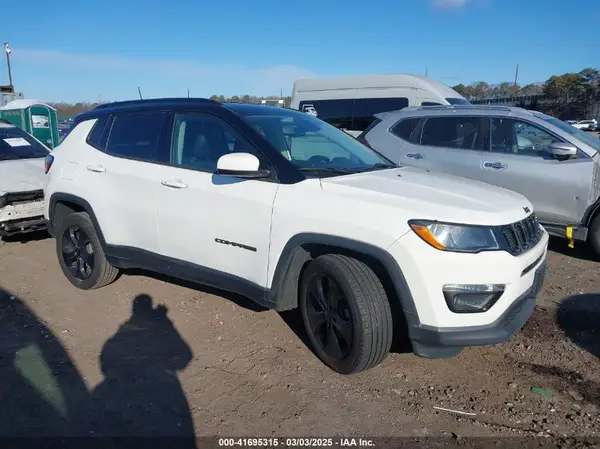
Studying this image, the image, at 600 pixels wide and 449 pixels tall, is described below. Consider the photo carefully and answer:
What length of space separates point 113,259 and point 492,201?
3203mm

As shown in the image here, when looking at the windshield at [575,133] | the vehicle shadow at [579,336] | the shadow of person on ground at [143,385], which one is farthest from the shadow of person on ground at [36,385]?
the windshield at [575,133]

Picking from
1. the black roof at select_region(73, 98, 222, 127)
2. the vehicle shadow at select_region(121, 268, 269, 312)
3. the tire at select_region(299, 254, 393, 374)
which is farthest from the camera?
the vehicle shadow at select_region(121, 268, 269, 312)

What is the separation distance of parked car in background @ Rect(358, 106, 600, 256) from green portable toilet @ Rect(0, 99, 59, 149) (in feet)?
28.9

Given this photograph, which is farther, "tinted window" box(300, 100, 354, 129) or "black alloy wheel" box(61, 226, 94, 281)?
"tinted window" box(300, 100, 354, 129)

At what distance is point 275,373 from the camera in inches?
131

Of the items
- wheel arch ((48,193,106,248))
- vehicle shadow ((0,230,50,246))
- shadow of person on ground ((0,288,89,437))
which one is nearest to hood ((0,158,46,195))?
vehicle shadow ((0,230,50,246))

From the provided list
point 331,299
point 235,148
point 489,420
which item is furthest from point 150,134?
point 489,420

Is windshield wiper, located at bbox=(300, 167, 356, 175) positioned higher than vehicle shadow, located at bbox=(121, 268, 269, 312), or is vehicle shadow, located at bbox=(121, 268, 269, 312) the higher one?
windshield wiper, located at bbox=(300, 167, 356, 175)

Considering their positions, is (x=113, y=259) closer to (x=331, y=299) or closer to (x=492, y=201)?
(x=331, y=299)

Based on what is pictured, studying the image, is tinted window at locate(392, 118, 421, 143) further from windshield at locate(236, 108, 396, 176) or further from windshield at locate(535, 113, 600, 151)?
windshield at locate(236, 108, 396, 176)

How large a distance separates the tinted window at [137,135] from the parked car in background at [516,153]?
3920 millimetres

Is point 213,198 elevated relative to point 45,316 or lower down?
elevated

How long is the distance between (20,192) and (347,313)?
4.61 m

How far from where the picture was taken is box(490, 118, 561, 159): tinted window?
6.05 m
